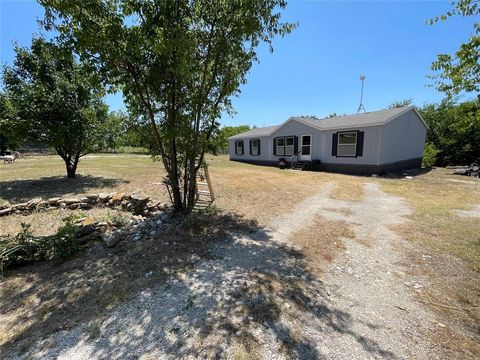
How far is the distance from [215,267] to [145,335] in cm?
135

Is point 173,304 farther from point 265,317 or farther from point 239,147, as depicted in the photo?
point 239,147

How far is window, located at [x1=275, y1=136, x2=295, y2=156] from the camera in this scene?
16344mm

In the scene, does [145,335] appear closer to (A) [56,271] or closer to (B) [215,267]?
(B) [215,267]

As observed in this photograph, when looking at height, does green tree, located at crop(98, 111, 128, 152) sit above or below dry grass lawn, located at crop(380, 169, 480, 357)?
above

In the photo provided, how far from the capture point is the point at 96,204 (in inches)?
261

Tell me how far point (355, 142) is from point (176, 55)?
11727 millimetres

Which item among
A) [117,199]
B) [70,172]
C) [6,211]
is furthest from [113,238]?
[70,172]

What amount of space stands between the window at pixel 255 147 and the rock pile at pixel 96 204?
46.1ft

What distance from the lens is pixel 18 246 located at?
11.8 feet

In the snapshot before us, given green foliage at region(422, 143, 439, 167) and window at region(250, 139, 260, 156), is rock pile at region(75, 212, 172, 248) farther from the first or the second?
green foliage at region(422, 143, 439, 167)

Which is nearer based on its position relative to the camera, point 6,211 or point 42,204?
point 6,211

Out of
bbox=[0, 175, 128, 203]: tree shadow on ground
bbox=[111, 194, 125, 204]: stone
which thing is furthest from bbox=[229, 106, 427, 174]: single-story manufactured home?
bbox=[111, 194, 125, 204]: stone

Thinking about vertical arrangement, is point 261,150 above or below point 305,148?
below

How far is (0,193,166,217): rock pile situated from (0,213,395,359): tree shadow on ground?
2.05m
